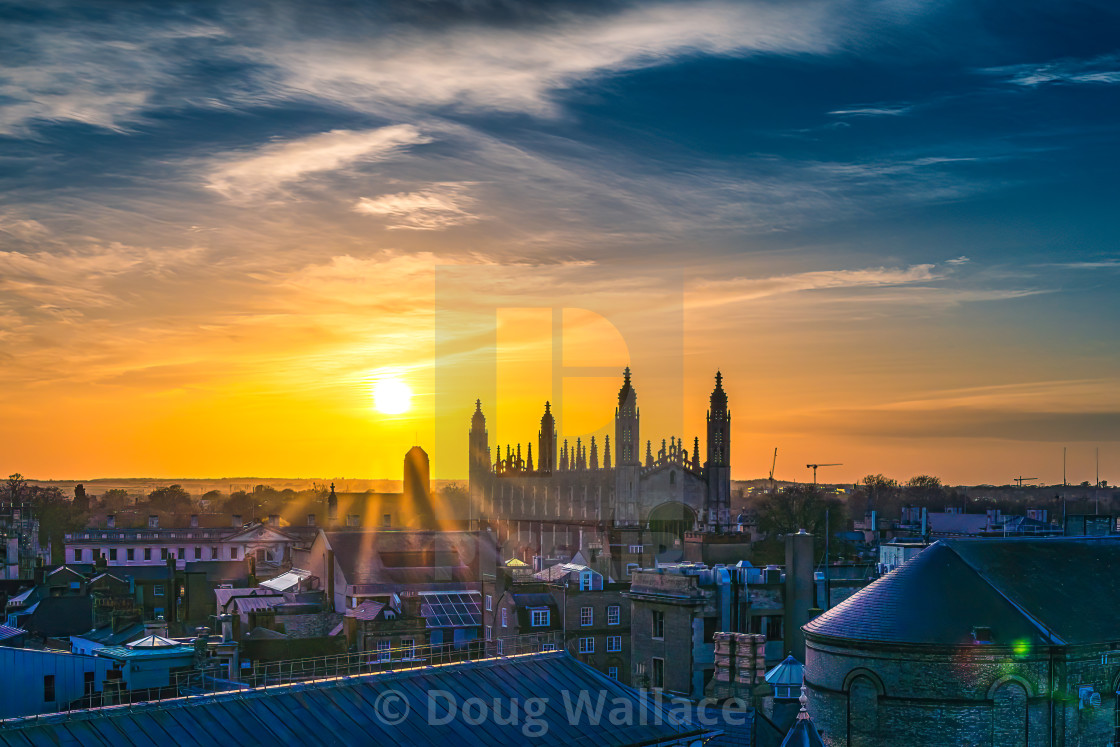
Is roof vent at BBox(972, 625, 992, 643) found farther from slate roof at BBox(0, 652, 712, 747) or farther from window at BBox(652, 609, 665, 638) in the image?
window at BBox(652, 609, 665, 638)

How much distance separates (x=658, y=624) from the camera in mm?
51906

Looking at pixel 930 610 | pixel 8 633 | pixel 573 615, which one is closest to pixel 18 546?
pixel 8 633

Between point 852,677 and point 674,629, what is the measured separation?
51.2 ft

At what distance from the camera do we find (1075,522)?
162 feet

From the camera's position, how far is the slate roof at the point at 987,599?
3506cm

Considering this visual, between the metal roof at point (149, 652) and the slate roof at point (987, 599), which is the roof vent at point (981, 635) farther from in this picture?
the metal roof at point (149, 652)

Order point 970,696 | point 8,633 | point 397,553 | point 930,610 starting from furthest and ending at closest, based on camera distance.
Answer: point 397,553, point 8,633, point 930,610, point 970,696

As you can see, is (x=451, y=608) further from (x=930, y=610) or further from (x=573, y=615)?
(x=930, y=610)

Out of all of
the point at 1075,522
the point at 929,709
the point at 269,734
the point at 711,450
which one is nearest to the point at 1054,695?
the point at 929,709

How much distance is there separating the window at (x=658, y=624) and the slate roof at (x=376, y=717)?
2199 centimetres

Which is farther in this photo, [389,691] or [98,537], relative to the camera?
[98,537]

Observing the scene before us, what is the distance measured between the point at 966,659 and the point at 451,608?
32.3m

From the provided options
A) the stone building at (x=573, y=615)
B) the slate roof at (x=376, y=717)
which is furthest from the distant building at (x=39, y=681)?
the stone building at (x=573, y=615)

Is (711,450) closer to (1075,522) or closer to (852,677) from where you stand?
(1075,522)
